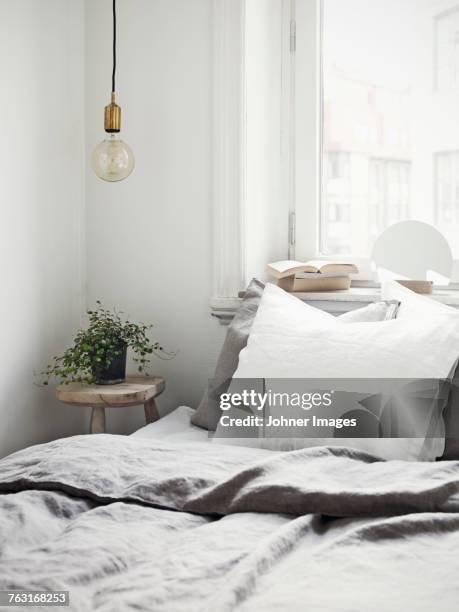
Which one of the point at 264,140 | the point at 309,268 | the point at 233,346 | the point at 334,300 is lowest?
the point at 233,346

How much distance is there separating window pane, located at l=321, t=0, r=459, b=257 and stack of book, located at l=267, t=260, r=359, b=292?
250 mm

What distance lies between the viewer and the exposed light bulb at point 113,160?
2.29 m

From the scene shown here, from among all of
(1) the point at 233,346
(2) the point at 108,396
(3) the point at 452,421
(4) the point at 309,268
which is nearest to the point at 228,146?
(4) the point at 309,268

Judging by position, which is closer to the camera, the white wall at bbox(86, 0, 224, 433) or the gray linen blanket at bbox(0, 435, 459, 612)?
the gray linen blanket at bbox(0, 435, 459, 612)

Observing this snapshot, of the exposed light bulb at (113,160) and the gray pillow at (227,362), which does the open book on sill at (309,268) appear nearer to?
the gray pillow at (227,362)

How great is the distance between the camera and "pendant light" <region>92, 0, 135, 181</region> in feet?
7.45

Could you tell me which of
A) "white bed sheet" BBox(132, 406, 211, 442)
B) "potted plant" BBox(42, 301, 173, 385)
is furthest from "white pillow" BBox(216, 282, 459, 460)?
"potted plant" BBox(42, 301, 173, 385)

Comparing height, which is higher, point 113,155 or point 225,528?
point 113,155

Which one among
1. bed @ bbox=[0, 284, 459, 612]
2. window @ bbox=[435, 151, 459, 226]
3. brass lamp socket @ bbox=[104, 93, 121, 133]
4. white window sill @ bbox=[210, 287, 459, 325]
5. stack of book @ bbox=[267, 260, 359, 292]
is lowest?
bed @ bbox=[0, 284, 459, 612]

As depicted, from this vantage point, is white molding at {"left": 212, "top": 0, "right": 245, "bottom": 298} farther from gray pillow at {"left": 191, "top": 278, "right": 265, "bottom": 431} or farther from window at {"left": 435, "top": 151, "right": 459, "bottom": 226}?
window at {"left": 435, "top": 151, "right": 459, "bottom": 226}

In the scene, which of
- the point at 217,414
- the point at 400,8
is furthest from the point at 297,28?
the point at 217,414

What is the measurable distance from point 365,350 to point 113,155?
1148 millimetres

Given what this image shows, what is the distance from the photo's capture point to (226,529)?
106 centimetres

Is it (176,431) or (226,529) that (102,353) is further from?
(226,529)
